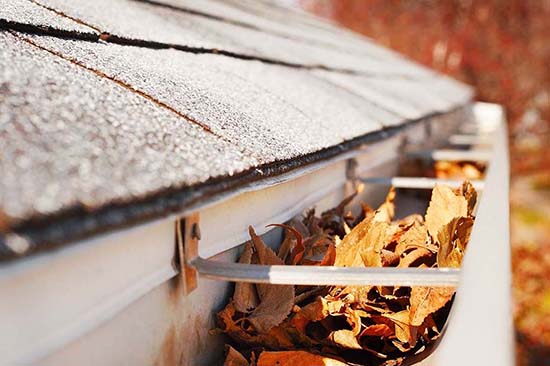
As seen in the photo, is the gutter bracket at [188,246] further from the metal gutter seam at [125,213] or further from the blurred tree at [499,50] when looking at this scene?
the blurred tree at [499,50]

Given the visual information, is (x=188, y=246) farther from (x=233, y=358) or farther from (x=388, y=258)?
(x=388, y=258)

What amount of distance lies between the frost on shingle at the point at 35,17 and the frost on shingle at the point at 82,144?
0.11 m

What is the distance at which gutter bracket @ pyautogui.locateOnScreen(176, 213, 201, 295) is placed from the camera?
93 cm

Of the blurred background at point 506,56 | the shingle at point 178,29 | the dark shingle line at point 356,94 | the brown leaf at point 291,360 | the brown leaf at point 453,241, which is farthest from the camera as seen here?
the blurred background at point 506,56

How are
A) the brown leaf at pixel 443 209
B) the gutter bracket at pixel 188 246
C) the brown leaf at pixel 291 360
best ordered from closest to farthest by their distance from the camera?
the gutter bracket at pixel 188 246 → the brown leaf at pixel 291 360 → the brown leaf at pixel 443 209

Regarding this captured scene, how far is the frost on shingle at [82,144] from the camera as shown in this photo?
60 centimetres

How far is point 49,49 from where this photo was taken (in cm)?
103

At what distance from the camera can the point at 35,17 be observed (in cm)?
117

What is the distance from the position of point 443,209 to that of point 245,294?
47 cm

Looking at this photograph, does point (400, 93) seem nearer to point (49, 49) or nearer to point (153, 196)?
point (49, 49)

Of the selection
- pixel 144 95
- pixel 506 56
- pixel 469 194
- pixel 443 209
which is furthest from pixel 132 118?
pixel 506 56

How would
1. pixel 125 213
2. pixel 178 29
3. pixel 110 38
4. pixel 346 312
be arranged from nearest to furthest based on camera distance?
pixel 125 213 → pixel 346 312 → pixel 110 38 → pixel 178 29

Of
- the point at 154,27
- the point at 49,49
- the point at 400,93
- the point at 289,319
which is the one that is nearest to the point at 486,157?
the point at 400,93

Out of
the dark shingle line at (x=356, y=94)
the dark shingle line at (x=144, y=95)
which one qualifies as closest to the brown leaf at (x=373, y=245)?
the dark shingle line at (x=144, y=95)
